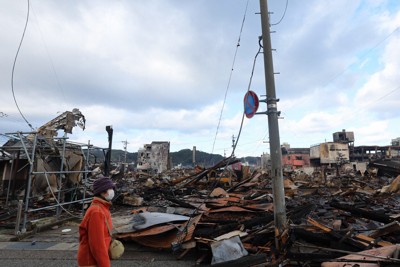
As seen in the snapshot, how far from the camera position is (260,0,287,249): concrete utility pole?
5.48 metres

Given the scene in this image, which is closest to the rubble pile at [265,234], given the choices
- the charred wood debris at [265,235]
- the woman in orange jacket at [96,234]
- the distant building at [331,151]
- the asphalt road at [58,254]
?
the charred wood debris at [265,235]

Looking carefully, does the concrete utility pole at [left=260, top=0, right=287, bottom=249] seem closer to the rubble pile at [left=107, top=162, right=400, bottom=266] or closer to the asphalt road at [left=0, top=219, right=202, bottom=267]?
the rubble pile at [left=107, top=162, right=400, bottom=266]

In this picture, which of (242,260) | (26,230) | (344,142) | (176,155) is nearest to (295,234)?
(242,260)

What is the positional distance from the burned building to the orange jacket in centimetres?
5957

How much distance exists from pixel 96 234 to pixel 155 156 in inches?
2386

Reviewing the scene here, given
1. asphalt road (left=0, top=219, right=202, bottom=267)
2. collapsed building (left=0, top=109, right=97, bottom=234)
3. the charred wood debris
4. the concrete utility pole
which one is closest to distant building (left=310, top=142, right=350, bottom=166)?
the charred wood debris

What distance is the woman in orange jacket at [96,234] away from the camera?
2881 millimetres

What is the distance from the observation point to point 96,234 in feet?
9.50

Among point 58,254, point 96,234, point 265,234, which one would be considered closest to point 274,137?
point 265,234

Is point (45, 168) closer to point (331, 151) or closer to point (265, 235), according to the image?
point (265, 235)

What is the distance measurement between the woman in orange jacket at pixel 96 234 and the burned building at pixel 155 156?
59.5 meters

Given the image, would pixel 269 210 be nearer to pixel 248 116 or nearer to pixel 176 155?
pixel 248 116

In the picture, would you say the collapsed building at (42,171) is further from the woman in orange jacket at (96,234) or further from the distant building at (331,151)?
the distant building at (331,151)

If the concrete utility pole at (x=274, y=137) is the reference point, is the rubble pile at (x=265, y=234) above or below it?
below
